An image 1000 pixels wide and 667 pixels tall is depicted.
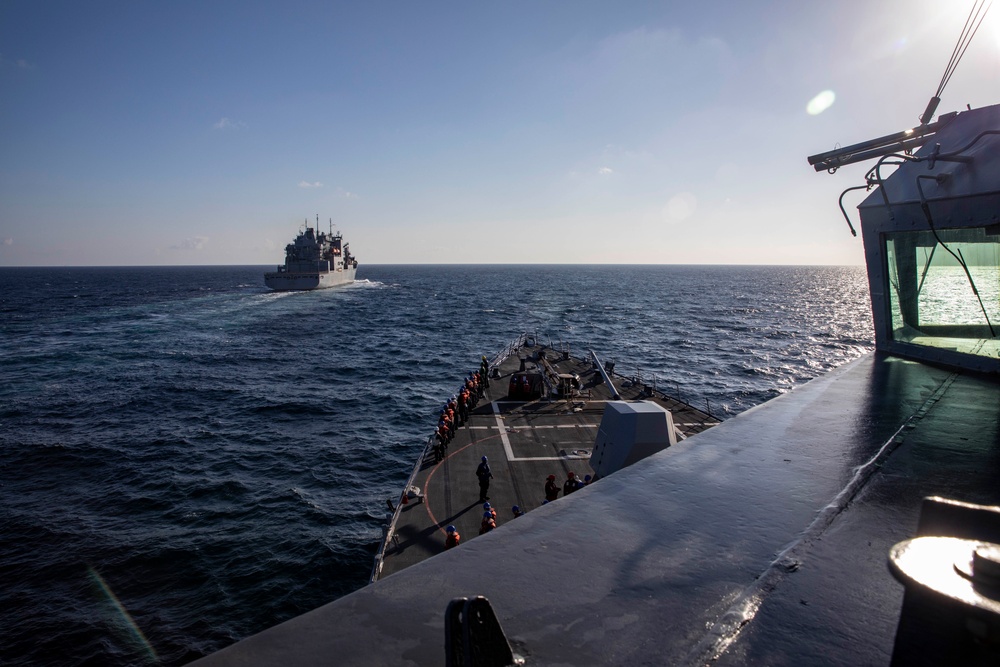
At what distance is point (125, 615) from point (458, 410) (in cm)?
1177

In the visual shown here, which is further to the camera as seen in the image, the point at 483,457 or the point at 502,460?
the point at 502,460

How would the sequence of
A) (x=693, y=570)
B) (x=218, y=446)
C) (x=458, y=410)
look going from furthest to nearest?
(x=218, y=446) → (x=458, y=410) → (x=693, y=570)

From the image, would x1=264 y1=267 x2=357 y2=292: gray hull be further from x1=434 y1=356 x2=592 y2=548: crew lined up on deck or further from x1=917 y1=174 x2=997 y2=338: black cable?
x1=917 y1=174 x2=997 y2=338: black cable

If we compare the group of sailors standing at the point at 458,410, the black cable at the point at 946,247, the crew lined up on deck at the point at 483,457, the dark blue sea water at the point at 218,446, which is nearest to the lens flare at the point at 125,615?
the dark blue sea water at the point at 218,446

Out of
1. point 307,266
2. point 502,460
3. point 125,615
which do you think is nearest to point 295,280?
point 307,266

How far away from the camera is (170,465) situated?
23734mm

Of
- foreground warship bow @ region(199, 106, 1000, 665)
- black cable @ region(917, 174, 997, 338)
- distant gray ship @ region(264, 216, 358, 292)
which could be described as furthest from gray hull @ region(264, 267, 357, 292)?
foreground warship bow @ region(199, 106, 1000, 665)

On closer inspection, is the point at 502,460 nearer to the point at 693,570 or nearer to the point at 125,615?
the point at 125,615

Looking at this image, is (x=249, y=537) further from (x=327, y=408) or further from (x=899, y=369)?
(x=899, y=369)

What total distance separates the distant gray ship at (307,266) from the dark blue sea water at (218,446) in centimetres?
3826

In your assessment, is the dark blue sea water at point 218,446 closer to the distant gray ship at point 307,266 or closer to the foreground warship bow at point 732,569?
the foreground warship bow at point 732,569

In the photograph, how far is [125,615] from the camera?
1439cm

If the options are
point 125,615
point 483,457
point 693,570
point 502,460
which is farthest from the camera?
point 502,460

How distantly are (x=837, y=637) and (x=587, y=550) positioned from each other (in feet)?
3.74
